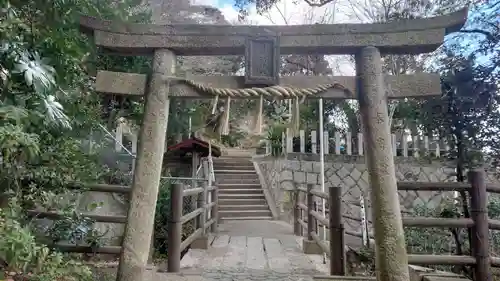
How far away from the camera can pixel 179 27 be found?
9.72ft

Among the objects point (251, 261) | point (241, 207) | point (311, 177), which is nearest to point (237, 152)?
point (241, 207)

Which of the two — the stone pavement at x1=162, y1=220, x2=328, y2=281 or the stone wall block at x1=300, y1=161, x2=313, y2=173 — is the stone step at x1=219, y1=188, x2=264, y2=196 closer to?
the stone wall block at x1=300, y1=161, x2=313, y2=173

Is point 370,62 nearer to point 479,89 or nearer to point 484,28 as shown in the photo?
point 479,89

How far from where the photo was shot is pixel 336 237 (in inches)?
149

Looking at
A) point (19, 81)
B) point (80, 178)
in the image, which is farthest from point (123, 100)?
point (19, 81)

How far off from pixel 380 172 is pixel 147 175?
1.87m

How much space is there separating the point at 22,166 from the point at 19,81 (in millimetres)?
697

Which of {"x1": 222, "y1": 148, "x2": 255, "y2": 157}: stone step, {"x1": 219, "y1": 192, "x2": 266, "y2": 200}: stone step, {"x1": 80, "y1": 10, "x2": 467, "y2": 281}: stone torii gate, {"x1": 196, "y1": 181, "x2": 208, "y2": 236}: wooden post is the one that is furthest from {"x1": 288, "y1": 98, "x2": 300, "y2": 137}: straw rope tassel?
{"x1": 222, "y1": 148, "x2": 255, "y2": 157}: stone step

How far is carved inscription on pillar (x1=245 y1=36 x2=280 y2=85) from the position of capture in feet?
9.59

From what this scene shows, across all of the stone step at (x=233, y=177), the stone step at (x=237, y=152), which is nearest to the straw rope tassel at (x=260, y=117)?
the stone step at (x=233, y=177)

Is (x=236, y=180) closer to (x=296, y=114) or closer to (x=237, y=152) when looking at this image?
(x=237, y=152)

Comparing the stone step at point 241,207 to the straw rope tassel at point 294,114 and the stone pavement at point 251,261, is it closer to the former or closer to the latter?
the stone pavement at point 251,261

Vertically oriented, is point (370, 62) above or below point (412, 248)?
above

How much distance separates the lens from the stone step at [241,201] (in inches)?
435
